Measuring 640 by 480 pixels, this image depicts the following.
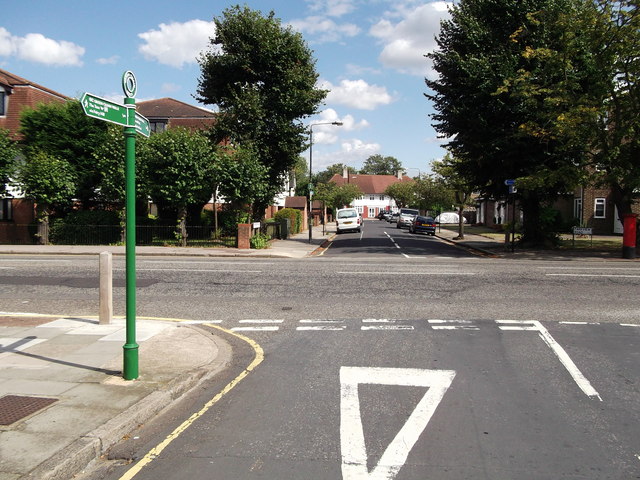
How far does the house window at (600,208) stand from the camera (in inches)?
1567

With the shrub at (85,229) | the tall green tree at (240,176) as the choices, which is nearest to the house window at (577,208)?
the tall green tree at (240,176)

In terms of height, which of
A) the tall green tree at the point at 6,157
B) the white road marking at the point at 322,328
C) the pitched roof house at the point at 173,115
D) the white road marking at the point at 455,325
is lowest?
the white road marking at the point at 322,328

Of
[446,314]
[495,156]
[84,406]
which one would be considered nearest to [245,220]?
[495,156]

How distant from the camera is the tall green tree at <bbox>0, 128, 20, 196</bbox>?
82.8 ft

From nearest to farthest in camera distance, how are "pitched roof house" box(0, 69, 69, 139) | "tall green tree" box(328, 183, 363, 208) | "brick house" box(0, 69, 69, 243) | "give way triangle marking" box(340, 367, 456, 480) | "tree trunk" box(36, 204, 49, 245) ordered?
"give way triangle marking" box(340, 367, 456, 480)
"tree trunk" box(36, 204, 49, 245)
"brick house" box(0, 69, 69, 243)
"pitched roof house" box(0, 69, 69, 139)
"tall green tree" box(328, 183, 363, 208)

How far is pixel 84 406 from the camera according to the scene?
4816 mm

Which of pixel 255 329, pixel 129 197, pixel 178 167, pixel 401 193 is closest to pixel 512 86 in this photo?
pixel 178 167

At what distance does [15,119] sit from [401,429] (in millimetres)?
32848

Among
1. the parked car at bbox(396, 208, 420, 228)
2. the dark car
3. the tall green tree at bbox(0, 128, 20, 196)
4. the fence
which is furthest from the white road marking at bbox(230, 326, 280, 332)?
the parked car at bbox(396, 208, 420, 228)

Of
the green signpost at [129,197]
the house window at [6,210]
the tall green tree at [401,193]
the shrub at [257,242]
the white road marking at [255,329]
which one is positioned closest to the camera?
the green signpost at [129,197]

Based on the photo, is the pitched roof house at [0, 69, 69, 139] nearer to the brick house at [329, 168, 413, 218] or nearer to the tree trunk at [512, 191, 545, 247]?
the tree trunk at [512, 191, 545, 247]

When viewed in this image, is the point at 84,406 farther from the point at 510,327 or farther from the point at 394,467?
the point at 510,327

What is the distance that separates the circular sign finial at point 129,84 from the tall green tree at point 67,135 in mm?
22588

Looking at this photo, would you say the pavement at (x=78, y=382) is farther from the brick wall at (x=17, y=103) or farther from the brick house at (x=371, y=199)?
the brick house at (x=371, y=199)
